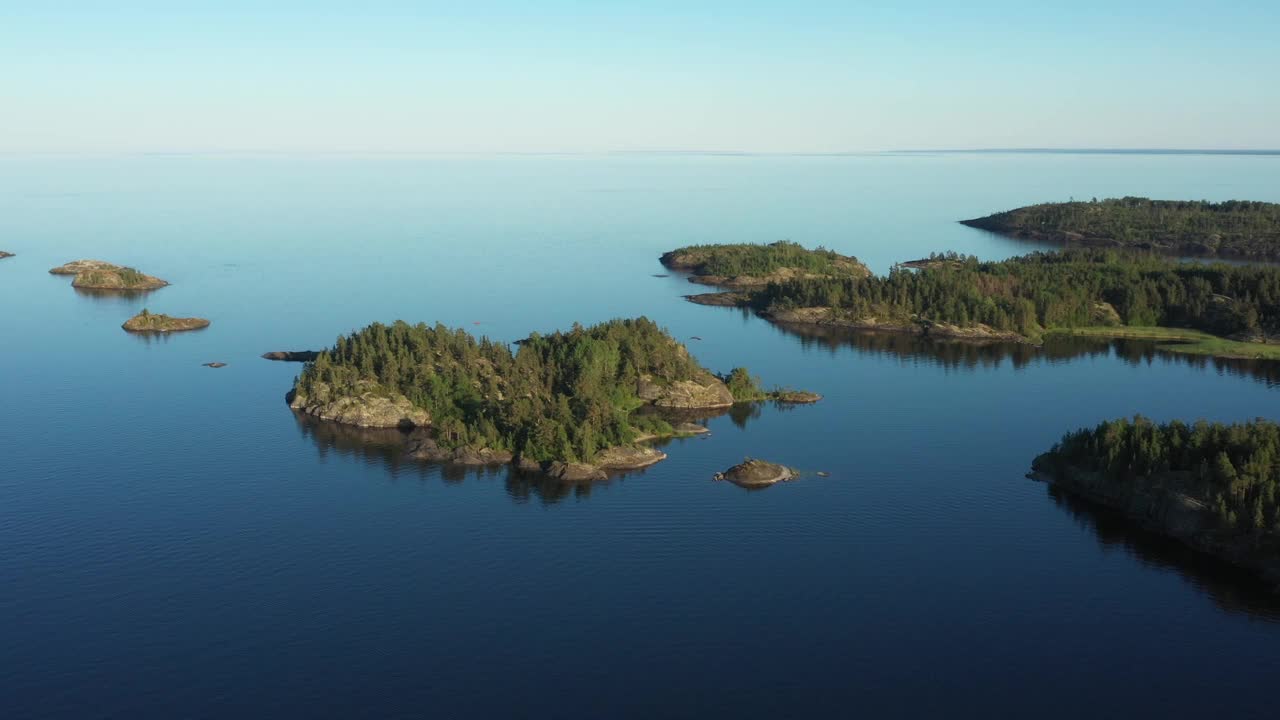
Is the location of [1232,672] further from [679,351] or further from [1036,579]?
[679,351]

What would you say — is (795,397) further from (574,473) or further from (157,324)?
(157,324)

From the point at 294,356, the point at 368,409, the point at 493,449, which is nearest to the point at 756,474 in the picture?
the point at 493,449

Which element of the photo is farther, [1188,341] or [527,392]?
[1188,341]

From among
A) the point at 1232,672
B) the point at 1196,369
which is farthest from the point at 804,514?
the point at 1196,369

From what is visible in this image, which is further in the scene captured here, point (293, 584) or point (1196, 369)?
point (1196, 369)

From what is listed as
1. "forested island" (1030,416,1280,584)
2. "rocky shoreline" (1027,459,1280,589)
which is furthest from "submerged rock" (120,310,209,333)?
"rocky shoreline" (1027,459,1280,589)

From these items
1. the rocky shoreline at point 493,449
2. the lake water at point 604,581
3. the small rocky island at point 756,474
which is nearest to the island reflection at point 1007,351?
the lake water at point 604,581

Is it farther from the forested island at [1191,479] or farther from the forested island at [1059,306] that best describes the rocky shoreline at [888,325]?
the forested island at [1191,479]
